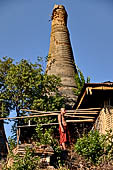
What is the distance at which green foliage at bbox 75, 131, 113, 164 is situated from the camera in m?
8.69

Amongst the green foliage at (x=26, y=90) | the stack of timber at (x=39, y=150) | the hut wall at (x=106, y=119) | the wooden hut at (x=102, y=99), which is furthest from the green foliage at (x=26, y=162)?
the green foliage at (x=26, y=90)

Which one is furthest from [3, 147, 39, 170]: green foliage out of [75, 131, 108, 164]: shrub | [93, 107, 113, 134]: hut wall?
[93, 107, 113, 134]: hut wall

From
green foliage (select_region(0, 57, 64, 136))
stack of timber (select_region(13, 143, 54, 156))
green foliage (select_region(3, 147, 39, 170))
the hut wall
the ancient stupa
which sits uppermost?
the ancient stupa

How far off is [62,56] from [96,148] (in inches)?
417

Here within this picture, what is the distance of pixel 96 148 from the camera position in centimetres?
884

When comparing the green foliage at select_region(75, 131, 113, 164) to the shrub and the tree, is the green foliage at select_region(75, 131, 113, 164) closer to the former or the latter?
the shrub

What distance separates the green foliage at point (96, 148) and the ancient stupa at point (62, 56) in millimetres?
5919

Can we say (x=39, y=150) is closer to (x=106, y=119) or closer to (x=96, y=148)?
(x=96, y=148)

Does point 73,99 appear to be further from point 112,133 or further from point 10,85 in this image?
point 112,133

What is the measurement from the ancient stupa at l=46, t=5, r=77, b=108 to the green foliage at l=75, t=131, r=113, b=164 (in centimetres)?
592

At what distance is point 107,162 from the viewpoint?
27.2 feet

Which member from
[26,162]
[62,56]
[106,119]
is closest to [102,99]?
[106,119]

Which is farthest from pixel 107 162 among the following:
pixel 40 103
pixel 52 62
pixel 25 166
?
pixel 52 62

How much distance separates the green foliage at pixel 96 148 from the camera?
8.69m
